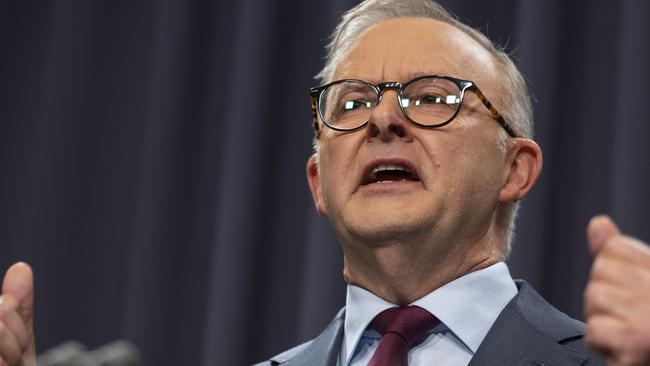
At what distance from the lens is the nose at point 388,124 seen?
1573 millimetres

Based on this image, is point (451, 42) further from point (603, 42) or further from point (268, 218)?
point (268, 218)

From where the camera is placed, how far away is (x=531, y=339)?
1445 mm

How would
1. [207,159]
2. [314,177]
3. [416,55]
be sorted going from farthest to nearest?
[207,159] → [314,177] → [416,55]

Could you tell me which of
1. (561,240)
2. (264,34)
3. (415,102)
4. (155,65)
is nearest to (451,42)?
(415,102)

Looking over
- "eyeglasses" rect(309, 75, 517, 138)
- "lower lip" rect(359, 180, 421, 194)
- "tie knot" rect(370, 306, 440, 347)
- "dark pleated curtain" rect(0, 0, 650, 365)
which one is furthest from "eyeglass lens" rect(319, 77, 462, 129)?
"dark pleated curtain" rect(0, 0, 650, 365)

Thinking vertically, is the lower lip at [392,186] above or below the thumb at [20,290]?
above

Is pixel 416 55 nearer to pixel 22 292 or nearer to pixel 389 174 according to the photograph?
pixel 389 174

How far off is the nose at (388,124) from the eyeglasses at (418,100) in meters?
0.01

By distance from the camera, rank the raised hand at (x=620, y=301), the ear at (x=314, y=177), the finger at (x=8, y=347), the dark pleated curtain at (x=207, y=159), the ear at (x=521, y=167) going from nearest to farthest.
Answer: the raised hand at (x=620, y=301) → the finger at (x=8, y=347) → the ear at (x=521, y=167) → the ear at (x=314, y=177) → the dark pleated curtain at (x=207, y=159)

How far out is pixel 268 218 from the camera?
7.61ft

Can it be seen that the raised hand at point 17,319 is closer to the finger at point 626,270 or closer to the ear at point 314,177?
the finger at point 626,270

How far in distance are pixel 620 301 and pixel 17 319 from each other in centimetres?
70

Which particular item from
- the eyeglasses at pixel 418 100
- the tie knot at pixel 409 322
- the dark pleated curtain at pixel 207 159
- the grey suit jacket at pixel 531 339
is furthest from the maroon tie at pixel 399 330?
the dark pleated curtain at pixel 207 159

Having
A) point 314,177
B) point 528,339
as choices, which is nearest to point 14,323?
point 528,339
